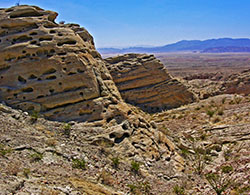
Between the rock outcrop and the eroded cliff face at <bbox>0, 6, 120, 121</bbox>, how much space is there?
44.4ft

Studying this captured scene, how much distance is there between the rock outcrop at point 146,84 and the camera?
28391 mm

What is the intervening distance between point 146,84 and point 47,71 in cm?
1774

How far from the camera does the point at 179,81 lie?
104 ft

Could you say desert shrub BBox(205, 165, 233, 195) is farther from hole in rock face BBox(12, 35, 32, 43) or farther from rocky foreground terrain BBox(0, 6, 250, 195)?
hole in rock face BBox(12, 35, 32, 43)

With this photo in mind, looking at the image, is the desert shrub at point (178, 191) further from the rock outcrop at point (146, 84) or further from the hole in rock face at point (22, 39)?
the rock outcrop at point (146, 84)

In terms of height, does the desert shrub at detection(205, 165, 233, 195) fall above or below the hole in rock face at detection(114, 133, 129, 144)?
below

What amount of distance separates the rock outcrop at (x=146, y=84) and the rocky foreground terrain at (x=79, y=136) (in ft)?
34.7

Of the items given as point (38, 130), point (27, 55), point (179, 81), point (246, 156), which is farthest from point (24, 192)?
point (179, 81)

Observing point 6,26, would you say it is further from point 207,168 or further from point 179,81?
point 179,81

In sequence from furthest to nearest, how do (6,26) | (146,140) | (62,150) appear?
(6,26) < (146,140) < (62,150)

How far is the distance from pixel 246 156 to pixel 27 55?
12446 mm

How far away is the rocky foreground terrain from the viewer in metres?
8.36

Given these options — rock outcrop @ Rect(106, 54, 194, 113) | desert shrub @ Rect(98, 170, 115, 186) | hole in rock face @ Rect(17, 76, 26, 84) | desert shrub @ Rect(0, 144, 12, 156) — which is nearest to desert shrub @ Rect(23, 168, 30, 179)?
desert shrub @ Rect(0, 144, 12, 156)

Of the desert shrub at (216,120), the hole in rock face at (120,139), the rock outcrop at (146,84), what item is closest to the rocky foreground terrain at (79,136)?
the hole in rock face at (120,139)
